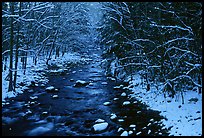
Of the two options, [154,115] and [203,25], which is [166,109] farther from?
[203,25]

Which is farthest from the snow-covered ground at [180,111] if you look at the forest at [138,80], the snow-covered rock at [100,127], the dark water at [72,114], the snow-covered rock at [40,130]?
the snow-covered rock at [40,130]

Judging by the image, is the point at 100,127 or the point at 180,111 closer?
the point at 100,127

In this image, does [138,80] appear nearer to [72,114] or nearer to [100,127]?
[72,114]

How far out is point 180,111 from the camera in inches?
477

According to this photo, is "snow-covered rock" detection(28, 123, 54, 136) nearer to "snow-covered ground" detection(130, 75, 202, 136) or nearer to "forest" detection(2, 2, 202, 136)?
"forest" detection(2, 2, 202, 136)

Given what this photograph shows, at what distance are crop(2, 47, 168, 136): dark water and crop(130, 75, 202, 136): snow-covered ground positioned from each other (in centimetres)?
54

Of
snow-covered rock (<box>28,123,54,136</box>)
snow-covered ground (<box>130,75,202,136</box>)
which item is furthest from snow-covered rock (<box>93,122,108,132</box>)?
snow-covered ground (<box>130,75,202,136</box>)

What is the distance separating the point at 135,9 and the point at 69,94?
8993 mm

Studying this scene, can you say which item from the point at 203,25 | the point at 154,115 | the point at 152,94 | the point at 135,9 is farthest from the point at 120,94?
the point at 203,25

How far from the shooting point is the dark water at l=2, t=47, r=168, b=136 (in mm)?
11344

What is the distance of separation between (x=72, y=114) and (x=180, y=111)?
6469 millimetres

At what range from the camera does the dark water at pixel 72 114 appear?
1134 centimetres

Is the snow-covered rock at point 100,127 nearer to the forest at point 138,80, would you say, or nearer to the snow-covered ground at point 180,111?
the forest at point 138,80

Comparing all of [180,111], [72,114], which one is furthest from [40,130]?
[180,111]
